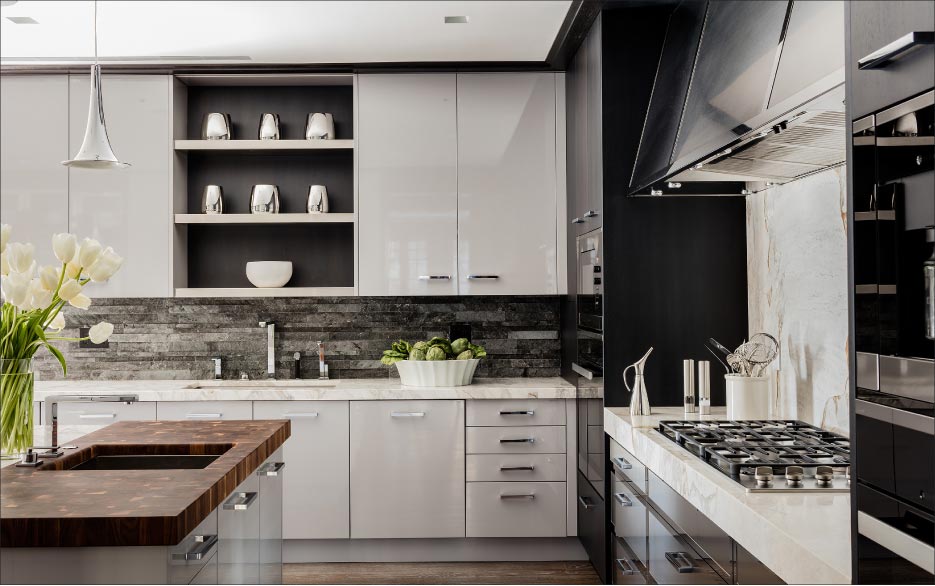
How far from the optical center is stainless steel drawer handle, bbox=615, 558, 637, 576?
2.54 m

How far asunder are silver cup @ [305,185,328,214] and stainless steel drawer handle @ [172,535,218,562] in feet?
7.85

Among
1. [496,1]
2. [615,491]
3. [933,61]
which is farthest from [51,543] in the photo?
[496,1]

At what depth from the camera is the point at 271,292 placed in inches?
151

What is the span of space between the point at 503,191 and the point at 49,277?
2.48 meters

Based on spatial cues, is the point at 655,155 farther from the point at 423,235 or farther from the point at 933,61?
the point at 933,61

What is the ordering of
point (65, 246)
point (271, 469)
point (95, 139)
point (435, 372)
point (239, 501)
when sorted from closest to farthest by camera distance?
point (65, 246) → point (239, 501) → point (95, 139) → point (271, 469) → point (435, 372)

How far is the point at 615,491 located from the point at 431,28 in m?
2.12

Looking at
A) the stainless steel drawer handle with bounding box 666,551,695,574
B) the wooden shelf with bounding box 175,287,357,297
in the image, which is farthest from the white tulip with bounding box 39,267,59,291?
the wooden shelf with bounding box 175,287,357,297

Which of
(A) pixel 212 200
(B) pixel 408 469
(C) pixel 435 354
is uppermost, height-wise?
(A) pixel 212 200

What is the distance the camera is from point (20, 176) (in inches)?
146

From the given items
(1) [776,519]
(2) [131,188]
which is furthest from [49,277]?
(2) [131,188]

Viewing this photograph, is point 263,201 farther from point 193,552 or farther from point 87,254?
point 193,552

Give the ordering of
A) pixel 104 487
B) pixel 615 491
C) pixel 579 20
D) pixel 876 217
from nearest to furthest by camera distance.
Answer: pixel 876 217
pixel 104 487
pixel 615 491
pixel 579 20

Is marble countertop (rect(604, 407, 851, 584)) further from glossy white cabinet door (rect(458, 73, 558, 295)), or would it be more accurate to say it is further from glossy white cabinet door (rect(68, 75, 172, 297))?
glossy white cabinet door (rect(68, 75, 172, 297))
